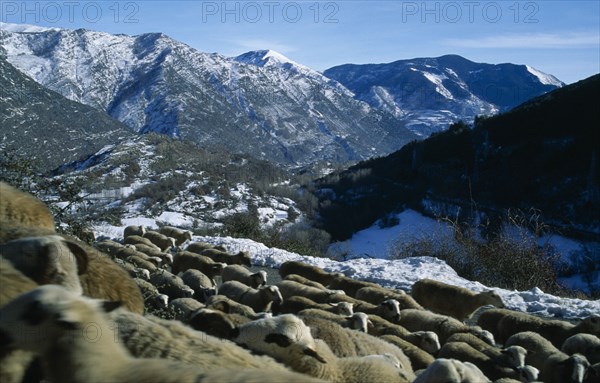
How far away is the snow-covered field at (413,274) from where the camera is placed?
39.8 ft

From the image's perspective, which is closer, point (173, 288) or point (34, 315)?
point (34, 315)

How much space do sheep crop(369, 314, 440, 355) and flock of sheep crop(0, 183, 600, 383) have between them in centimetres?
2

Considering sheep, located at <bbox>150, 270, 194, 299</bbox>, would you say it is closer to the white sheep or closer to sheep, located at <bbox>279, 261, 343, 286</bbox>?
the white sheep

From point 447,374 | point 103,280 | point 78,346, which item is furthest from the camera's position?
point 447,374

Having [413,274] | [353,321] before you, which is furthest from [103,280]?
[413,274]

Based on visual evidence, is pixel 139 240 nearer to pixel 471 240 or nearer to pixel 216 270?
pixel 216 270

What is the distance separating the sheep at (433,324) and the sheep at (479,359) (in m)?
1.13

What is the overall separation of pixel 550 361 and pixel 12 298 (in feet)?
22.7

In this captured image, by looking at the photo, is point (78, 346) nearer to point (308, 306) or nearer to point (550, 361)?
point (550, 361)

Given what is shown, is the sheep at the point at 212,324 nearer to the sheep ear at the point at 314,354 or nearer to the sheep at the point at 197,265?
the sheep ear at the point at 314,354

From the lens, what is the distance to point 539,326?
9492 mm

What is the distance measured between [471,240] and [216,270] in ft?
33.5

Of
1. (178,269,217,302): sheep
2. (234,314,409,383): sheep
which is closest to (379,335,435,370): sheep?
(234,314,409,383): sheep

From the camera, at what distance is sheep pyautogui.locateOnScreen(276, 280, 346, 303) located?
10.7 metres
